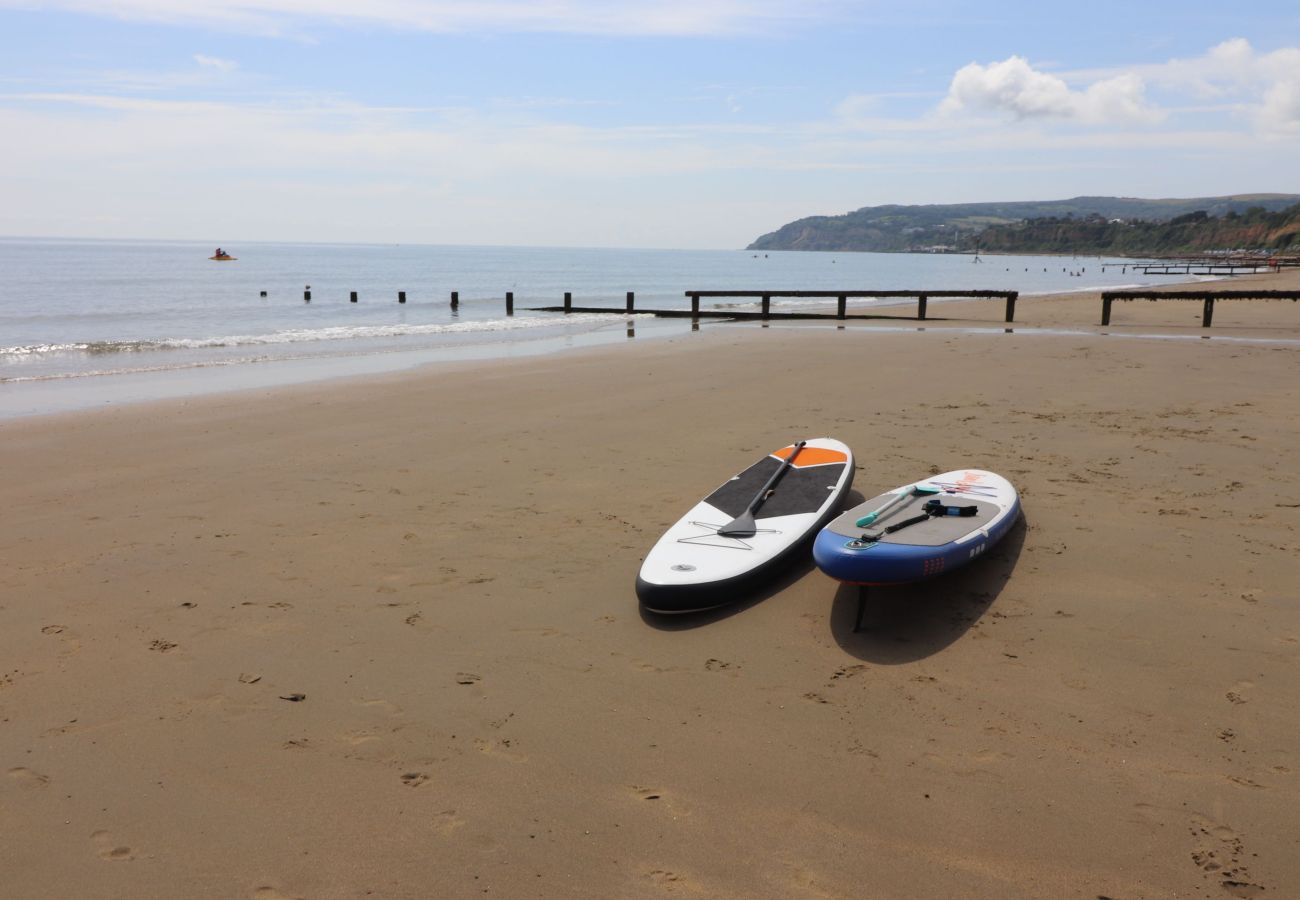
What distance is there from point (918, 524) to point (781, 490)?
4.22 feet

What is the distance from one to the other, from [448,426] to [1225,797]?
769 centimetres

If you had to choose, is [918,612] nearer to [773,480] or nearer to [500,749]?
[773,480]

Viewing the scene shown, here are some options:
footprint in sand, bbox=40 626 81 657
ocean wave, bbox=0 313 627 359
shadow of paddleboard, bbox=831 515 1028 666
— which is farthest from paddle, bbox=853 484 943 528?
ocean wave, bbox=0 313 627 359

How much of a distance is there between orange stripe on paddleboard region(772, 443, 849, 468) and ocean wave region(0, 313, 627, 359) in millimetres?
17237

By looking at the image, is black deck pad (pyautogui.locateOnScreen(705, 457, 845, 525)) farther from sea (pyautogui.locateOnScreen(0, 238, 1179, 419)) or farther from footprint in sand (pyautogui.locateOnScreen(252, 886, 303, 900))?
sea (pyautogui.locateOnScreen(0, 238, 1179, 419))

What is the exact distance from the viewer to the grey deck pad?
4.84m

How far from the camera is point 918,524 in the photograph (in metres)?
5.15

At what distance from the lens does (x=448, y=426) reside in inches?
377

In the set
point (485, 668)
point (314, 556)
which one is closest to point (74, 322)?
point (314, 556)

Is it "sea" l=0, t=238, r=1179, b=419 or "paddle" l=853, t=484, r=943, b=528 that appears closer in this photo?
"paddle" l=853, t=484, r=943, b=528

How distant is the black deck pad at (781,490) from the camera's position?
5918 mm

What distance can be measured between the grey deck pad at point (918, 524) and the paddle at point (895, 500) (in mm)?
24

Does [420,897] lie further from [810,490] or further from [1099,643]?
[810,490]

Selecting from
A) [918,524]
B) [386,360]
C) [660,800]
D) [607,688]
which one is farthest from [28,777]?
[386,360]
